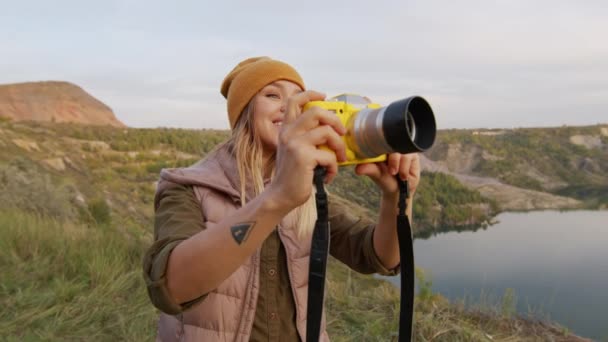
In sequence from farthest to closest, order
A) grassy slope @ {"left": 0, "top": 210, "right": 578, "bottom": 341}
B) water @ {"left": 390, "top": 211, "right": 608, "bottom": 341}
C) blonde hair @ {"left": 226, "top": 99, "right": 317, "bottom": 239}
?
water @ {"left": 390, "top": 211, "right": 608, "bottom": 341} → grassy slope @ {"left": 0, "top": 210, "right": 578, "bottom": 341} → blonde hair @ {"left": 226, "top": 99, "right": 317, "bottom": 239}

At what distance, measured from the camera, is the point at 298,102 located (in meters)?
0.95

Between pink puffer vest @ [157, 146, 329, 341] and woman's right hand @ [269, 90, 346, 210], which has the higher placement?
woman's right hand @ [269, 90, 346, 210]

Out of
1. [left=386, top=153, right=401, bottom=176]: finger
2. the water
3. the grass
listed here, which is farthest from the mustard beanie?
the water

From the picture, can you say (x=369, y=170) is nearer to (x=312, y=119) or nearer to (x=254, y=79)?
(x=312, y=119)

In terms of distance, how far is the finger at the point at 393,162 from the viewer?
1.14 m

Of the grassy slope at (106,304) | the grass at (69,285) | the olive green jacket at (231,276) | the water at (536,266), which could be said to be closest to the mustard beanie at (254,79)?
the olive green jacket at (231,276)

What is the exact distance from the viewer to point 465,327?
2820 millimetres

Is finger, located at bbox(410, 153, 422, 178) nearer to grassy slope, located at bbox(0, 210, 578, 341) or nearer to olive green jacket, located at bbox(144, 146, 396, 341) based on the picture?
olive green jacket, located at bbox(144, 146, 396, 341)

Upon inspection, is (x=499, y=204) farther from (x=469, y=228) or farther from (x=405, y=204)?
(x=405, y=204)

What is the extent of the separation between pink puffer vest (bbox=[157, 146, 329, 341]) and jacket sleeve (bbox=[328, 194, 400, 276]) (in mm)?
228

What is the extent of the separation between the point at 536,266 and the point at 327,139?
27.0 ft

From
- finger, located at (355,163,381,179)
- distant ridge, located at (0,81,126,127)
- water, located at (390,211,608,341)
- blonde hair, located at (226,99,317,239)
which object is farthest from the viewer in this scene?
distant ridge, located at (0,81,126,127)

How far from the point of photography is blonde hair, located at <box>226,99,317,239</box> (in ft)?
4.22

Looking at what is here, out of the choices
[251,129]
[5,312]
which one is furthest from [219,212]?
[5,312]
